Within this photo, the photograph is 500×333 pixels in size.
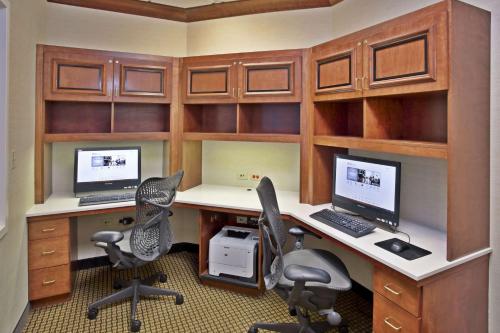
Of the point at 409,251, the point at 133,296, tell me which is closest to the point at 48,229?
the point at 133,296

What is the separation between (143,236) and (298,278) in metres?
1.22

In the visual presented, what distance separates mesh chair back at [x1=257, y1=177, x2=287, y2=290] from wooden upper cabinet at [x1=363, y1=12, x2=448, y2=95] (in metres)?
0.95

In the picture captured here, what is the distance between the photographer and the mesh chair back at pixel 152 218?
7.76ft

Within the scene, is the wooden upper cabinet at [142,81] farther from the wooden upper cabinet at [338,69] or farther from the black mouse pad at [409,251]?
the black mouse pad at [409,251]

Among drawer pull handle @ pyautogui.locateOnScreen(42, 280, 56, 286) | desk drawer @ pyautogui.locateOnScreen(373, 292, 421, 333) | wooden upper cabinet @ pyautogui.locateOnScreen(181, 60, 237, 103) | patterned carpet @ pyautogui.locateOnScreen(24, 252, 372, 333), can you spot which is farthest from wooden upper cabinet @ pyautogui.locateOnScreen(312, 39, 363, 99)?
drawer pull handle @ pyautogui.locateOnScreen(42, 280, 56, 286)

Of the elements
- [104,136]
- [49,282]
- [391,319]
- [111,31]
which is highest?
[111,31]

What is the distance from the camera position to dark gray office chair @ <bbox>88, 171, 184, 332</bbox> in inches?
92.9

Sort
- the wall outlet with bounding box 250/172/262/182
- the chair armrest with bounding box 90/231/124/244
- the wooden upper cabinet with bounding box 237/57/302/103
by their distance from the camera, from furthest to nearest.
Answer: the wall outlet with bounding box 250/172/262/182, the wooden upper cabinet with bounding box 237/57/302/103, the chair armrest with bounding box 90/231/124/244

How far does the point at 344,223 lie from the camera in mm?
2266

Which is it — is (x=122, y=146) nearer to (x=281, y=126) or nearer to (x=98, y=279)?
(x=98, y=279)

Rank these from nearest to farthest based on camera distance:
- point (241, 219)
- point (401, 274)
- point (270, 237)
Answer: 1. point (401, 274)
2. point (270, 237)
3. point (241, 219)

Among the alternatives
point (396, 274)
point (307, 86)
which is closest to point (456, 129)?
point (396, 274)

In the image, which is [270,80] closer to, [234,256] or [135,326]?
[234,256]

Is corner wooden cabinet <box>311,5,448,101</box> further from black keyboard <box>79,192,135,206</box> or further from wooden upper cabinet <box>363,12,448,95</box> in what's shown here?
black keyboard <box>79,192,135,206</box>
